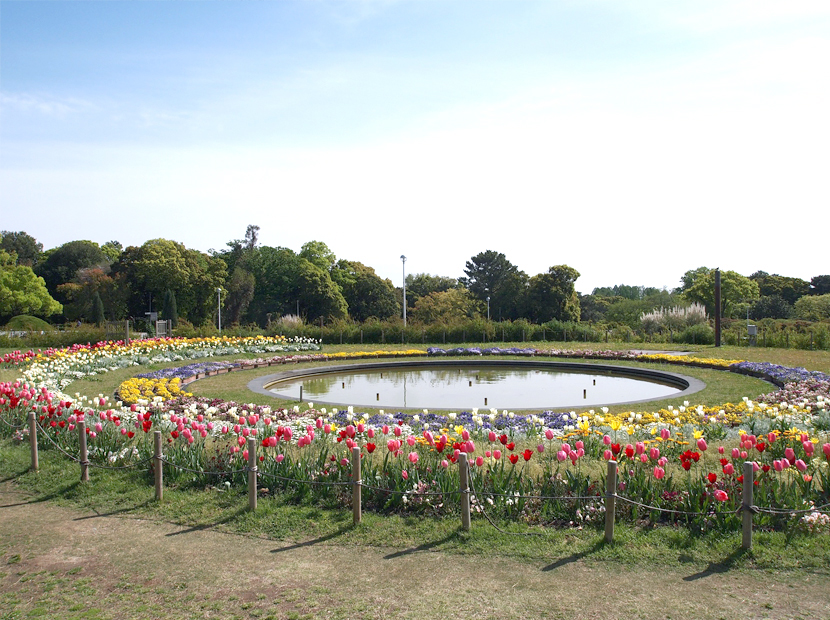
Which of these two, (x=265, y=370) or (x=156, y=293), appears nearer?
(x=265, y=370)

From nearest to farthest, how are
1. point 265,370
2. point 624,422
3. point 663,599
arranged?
point 663,599, point 624,422, point 265,370

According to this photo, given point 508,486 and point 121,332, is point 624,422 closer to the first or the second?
point 508,486

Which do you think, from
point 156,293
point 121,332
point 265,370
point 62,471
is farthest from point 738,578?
point 156,293

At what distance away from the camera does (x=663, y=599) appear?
415 cm

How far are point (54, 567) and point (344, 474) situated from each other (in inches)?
102

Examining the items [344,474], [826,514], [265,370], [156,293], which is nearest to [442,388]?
[265,370]

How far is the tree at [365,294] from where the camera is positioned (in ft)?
171

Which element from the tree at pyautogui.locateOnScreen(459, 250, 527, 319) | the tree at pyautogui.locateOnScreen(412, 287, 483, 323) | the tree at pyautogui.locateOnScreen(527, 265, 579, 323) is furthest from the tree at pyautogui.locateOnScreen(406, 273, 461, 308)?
the tree at pyautogui.locateOnScreen(527, 265, 579, 323)

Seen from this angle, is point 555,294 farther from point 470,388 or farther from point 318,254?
point 470,388

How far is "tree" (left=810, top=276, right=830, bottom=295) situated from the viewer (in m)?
55.8

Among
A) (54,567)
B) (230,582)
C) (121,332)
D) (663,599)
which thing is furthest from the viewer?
(121,332)

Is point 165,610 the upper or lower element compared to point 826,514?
lower

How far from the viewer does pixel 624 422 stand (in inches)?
368

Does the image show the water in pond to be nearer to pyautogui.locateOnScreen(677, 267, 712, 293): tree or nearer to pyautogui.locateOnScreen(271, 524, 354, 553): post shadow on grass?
pyautogui.locateOnScreen(271, 524, 354, 553): post shadow on grass
